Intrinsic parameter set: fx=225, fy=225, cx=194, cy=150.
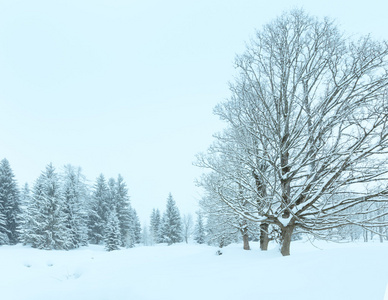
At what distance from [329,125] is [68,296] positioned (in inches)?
253

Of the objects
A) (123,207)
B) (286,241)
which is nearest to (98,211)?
(123,207)

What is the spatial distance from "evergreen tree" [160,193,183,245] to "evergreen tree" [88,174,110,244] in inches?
418

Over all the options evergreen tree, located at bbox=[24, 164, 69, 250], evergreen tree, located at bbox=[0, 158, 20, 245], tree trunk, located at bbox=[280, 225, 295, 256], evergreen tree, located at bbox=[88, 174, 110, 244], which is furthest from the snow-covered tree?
evergreen tree, located at bbox=[88, 174, 110, 244]

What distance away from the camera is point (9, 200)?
90.6 feet

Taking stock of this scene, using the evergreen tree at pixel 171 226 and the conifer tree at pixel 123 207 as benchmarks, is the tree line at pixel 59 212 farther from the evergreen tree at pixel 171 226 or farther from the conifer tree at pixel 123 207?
the evergreen tree at pixel 171 226

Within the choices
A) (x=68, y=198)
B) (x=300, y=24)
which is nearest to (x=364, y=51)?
(x=300, y=24)

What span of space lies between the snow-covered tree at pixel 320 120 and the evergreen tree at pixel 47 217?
26.2 metres

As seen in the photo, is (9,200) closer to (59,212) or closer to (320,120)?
(59,212)

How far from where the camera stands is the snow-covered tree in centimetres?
502

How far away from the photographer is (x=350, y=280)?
7.43 ft

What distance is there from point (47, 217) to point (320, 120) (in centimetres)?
2878

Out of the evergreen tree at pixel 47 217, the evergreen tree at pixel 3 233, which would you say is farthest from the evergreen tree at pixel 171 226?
the evergreen tree at pixel 3 233

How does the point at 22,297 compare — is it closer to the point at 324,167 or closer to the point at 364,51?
the point at 324,167

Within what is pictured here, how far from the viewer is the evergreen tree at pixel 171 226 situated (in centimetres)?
4089
